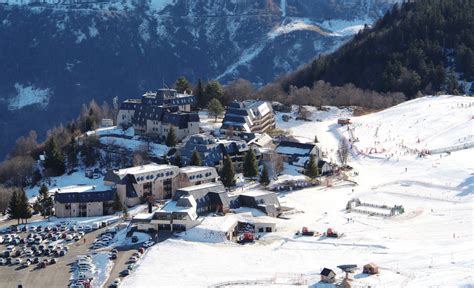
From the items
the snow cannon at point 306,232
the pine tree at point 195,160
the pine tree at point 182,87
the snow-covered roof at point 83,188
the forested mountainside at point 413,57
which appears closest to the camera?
the snow cannon at point 306,232

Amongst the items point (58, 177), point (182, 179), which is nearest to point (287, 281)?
point (182, 179)

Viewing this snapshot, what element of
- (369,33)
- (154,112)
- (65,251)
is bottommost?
(65,251)

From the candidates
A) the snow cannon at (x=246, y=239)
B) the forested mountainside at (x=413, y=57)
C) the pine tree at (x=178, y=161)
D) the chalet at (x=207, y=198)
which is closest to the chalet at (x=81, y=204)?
the chalet at (x=207, y=198)

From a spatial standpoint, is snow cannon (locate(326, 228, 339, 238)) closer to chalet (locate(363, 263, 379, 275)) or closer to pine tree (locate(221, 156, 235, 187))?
chalet (locate(363, 263, 379, 275))

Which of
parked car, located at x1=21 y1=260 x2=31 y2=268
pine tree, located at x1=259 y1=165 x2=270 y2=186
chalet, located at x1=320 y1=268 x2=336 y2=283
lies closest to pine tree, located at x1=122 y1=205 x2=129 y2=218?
parked car, located at x1=21 y1=260 x2=31 y2=268

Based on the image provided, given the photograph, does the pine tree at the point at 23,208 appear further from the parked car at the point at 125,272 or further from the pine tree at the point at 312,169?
the pine tree at the point at 312,169

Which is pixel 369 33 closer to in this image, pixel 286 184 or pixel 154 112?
pixel 154 112
